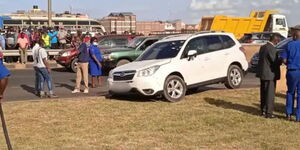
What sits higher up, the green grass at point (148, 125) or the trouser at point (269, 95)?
the trouser at point (269, 95)

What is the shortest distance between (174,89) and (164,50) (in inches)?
54.2


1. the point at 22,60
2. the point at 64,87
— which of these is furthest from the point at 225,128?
the point at 22,60

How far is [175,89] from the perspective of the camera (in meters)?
11.7

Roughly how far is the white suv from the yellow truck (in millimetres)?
22106

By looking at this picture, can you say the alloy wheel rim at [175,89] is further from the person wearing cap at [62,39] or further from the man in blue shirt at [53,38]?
the person wearing cap at [62,39]

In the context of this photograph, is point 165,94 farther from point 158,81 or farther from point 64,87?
point 64,87

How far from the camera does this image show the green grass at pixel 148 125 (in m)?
7.48

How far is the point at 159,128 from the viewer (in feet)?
28.2

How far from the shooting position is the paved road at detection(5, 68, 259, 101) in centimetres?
1377

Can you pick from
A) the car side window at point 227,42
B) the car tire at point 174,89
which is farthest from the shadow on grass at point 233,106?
the car side window at point 227,42

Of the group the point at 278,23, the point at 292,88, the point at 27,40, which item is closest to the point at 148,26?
the point at 278,23

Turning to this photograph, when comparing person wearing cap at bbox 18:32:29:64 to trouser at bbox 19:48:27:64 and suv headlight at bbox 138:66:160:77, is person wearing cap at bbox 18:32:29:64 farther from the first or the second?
suv headlight at bbox 138:66:160:77

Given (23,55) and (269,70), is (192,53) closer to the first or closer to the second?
(269,70)

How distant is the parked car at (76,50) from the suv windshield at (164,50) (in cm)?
765
